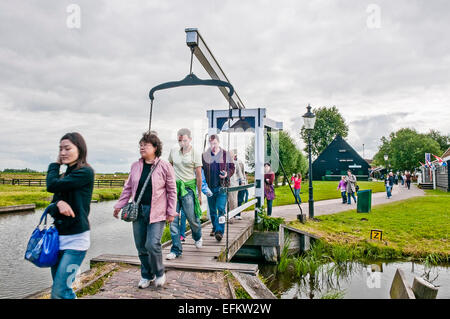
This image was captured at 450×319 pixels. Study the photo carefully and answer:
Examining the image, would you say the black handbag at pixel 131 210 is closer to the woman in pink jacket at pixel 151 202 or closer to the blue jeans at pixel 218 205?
the woman in pink jacket at pixel 151 202

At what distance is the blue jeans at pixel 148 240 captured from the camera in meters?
3.38

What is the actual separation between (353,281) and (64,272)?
6222 millimetres

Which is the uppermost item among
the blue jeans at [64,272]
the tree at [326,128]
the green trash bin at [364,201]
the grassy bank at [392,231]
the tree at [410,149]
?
A: the tree at [326,128]

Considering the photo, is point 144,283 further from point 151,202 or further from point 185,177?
point 185,177

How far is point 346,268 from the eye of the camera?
7.72 meters

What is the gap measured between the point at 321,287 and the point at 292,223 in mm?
3757

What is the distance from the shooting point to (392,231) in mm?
10266

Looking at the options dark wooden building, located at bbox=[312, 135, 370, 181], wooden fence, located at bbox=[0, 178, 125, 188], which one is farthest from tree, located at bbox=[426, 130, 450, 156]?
wooden fence, located at bbox=[0, 178, 125, 188]

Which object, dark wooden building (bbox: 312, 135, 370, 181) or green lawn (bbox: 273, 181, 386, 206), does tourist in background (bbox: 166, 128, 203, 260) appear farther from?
dark wooden building (bbox: 312, 135, 370, 181)

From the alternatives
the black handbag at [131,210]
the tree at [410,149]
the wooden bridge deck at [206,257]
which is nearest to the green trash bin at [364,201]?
the wooden bridge deck at [206,257]

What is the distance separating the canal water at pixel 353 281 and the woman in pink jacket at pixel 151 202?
3.71 metres

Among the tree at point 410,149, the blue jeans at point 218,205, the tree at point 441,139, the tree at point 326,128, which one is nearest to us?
the blue jeans at point 218,205

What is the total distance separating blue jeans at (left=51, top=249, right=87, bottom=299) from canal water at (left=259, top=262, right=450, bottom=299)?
4.64 meters

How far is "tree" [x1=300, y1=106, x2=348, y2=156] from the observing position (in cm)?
5931
